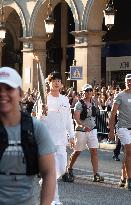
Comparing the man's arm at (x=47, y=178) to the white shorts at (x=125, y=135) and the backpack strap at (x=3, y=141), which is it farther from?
the white shorts at (x=125, y=135)

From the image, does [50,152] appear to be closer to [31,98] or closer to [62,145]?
[62,145]

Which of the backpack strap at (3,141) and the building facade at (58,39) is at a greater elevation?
the building facade at (58,39)

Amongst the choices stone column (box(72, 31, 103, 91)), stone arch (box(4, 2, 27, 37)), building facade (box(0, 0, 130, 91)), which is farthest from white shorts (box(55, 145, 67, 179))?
stone arch (box(4, 2, 27, 37))

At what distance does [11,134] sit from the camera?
3.62m

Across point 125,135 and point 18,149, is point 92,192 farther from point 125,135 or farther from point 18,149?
point 18,149

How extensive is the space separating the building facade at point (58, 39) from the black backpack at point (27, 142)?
15.5 m

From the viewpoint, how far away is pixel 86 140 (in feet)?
36.4

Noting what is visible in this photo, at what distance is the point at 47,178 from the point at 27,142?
26cm

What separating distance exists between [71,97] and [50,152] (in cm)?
1723

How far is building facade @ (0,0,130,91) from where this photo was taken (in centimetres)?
2562

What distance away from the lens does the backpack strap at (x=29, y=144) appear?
11.8ft

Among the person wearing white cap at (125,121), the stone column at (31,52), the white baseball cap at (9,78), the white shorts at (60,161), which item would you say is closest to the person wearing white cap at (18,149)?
the white baseball cap at (9,78)

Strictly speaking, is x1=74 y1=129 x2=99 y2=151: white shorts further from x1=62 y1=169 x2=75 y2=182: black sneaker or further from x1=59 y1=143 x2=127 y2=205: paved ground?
x1=59 y1=143 x2=127 y2=205: paved ground

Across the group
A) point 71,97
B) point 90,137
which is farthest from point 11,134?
point 71,97
